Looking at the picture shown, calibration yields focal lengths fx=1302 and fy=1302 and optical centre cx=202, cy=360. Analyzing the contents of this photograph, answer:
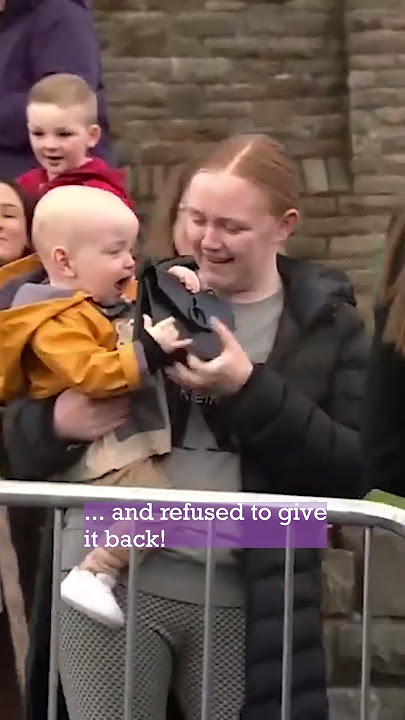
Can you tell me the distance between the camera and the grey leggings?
172 cm

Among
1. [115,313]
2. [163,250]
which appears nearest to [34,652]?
[115,313]

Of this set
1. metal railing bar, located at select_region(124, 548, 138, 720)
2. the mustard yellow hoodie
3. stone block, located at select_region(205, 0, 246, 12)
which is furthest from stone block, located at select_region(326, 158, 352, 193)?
metal railing bar, located at select_region(124, 548, 138, 720)

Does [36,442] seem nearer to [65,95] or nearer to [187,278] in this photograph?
[187,278]

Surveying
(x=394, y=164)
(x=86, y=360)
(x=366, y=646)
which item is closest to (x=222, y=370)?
(x=86, y=360)

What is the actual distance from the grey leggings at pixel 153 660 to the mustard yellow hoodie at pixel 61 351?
0.29 metres

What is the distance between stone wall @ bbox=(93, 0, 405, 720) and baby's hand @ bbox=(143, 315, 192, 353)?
2.72 meters

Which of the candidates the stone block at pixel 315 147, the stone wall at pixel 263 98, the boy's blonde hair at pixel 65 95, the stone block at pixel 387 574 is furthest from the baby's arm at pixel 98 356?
the stone block at pixel 315 147

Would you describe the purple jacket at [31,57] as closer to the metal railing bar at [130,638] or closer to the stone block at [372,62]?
the metal railing bar at [130,638]

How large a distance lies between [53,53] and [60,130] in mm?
385

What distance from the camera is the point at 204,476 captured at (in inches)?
69.4

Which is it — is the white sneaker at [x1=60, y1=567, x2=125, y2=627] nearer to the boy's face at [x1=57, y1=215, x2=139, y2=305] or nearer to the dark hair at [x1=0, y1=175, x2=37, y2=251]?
the boy's face at [x1=57, y1=215, x2=139, y2=305]

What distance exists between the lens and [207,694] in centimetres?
168

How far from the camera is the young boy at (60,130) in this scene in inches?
94.1

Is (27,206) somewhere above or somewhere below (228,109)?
above
